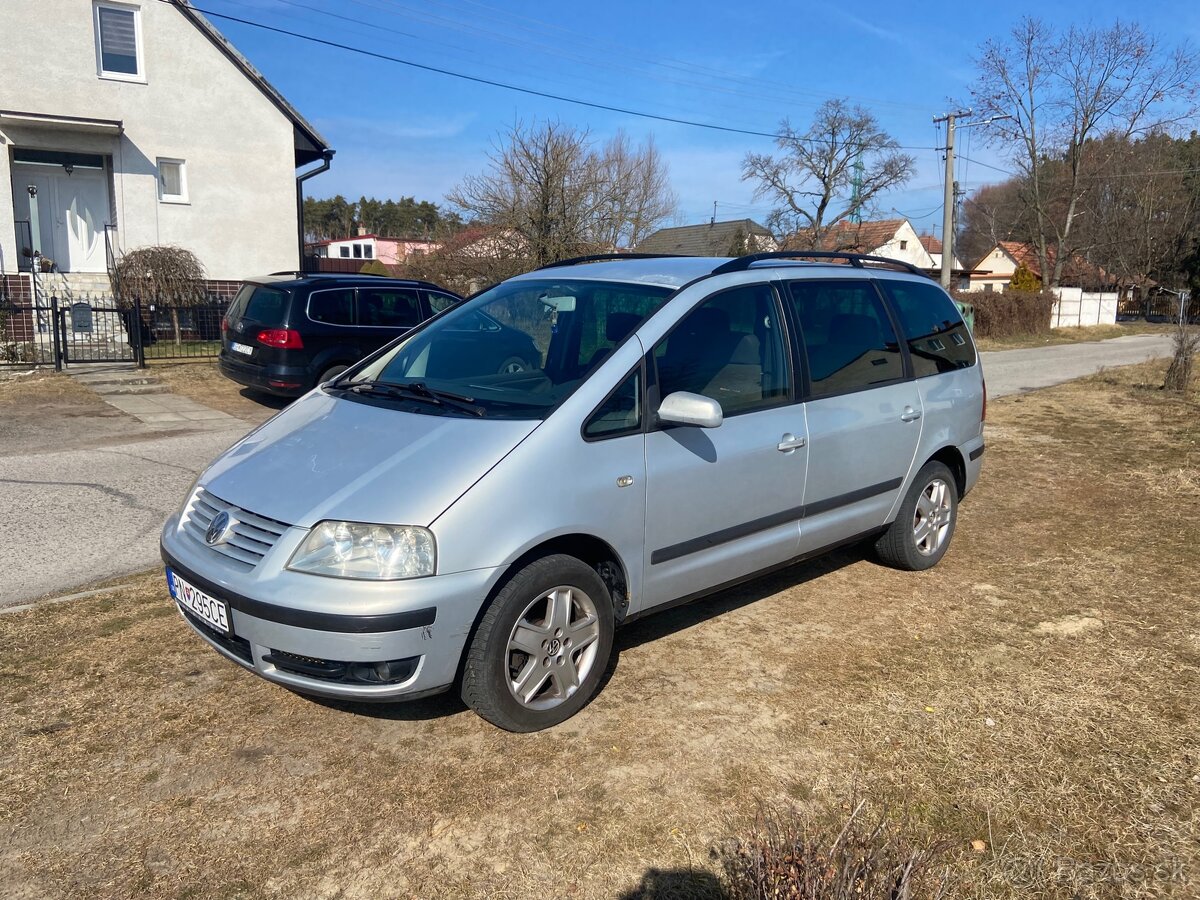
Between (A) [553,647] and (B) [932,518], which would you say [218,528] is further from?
(B) [932,518]

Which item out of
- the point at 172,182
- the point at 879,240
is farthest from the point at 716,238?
the point at 172,182

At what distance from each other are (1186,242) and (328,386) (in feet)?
219

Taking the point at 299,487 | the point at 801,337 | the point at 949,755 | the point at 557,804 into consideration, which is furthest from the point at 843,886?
the point at 801,337

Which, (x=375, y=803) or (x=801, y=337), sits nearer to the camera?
(x=375, y=803)

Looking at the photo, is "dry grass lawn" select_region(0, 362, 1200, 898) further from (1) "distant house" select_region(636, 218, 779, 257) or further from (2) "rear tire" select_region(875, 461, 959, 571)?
(1) "distant house" select_region(636, 218, 779, 257)

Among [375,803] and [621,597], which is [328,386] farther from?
[375,803]

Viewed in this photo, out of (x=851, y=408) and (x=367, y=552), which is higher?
(x=851, y=408)

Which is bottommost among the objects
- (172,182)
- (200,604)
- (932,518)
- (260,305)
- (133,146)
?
(932,518)

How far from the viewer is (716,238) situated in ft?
184

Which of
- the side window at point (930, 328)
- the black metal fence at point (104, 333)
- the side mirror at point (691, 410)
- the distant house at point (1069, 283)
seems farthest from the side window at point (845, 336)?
the distant house at point (1069, 283)

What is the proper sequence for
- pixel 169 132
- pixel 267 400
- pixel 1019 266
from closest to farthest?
1. pixel 267 400
2. pixel 169 132
3. pixel 1019 266

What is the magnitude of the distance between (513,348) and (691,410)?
106cm

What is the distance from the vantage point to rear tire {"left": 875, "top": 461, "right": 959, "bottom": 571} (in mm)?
5449

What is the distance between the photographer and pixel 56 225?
1895 centimetres
